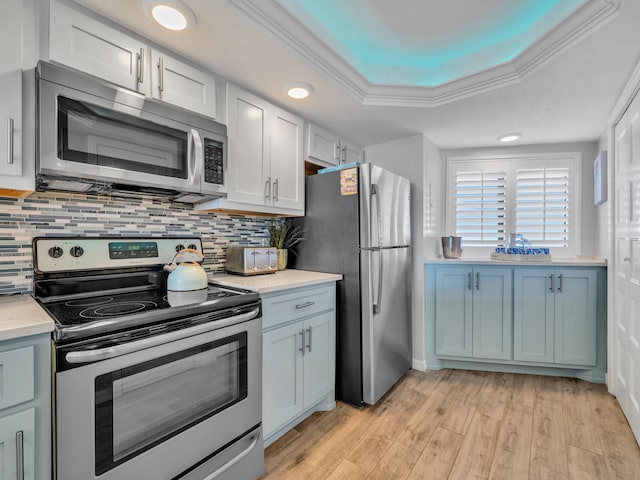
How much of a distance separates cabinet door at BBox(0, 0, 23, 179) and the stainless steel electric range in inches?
17.3

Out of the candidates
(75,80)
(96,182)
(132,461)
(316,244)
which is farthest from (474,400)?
(75,80)

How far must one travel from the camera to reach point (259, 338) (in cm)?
158

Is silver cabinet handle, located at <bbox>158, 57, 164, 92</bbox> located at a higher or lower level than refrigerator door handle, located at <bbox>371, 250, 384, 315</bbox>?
higher

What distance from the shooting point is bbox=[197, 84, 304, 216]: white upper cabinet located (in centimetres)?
188

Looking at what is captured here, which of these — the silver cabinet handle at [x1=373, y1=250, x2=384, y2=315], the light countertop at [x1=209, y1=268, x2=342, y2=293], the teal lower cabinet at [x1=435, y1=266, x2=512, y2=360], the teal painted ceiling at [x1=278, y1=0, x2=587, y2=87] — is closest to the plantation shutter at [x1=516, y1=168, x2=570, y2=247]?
the teal lower cabinet at [x1=435, y1=266, x2=512, y2=360]

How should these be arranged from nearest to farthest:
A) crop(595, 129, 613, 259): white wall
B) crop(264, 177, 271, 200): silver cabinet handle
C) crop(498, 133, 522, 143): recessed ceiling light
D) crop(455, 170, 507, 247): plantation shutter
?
crop(264, 177, 271, 200): silver cabinet handle, crop(595, 129, 613, 259): white wall, crop(498, 133, 522, 143): recessed ceiling light, crop(455, 170, 507, 247): plantation shutter

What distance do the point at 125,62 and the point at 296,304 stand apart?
4.70 feet

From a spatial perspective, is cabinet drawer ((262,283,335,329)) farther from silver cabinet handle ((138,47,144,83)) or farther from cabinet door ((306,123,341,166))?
silver cabinet handle ((138,47,144,83))

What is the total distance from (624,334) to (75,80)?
3266 mm

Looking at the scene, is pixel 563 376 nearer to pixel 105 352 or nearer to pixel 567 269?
pixel 567 269

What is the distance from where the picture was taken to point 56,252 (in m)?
1.47

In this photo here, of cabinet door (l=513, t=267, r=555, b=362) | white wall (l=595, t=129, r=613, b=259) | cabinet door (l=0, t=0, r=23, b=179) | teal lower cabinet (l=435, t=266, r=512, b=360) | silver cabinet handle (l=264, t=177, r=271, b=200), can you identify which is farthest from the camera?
teal lower cabinet (l=435, t=266, r=512, b=360)

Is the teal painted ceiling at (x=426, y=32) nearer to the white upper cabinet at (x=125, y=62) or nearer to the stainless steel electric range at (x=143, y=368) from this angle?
the white upper cabinet at (x=125, y=62)

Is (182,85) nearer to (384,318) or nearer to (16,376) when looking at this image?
(16,376)
